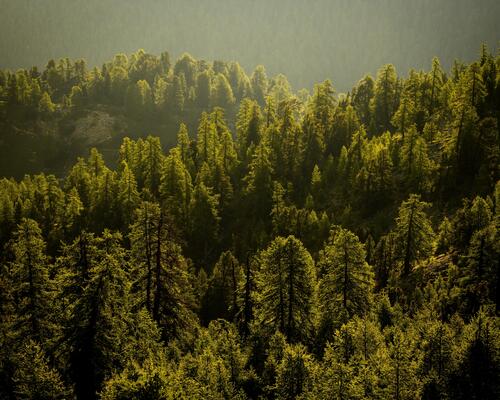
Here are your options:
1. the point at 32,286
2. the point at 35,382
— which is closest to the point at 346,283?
the point at 32,286

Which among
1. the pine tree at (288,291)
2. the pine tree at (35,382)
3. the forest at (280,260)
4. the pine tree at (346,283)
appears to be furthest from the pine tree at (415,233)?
the pine tree at (35,382)

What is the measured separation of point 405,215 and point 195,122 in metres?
122

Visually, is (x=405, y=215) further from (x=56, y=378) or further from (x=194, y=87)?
(x=194, y=87)

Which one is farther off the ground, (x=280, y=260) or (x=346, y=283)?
(x=280, y=260)

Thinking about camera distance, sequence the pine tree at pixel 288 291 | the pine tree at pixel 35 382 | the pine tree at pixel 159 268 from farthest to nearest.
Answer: the pine tree at pixel 288 291
the pine tree at pixel 159 268
the pine tree at pixel 35 382

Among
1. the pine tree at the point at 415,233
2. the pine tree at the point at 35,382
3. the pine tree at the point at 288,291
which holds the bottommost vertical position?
the pine tree at the point at 35,382

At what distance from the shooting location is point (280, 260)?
3547 centimetres

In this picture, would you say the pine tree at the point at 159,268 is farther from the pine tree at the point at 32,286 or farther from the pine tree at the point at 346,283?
the pine tree at the point at 346,283

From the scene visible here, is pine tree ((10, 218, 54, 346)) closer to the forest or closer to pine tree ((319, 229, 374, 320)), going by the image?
the forest

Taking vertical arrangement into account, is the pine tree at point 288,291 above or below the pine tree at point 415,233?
below

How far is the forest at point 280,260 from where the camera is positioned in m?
25.4

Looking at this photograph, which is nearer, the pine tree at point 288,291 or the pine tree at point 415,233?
the pine tree at point 288,291

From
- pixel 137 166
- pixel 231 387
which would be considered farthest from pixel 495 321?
pixel 137 166

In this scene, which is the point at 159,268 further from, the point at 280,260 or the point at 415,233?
the point at 415,233
